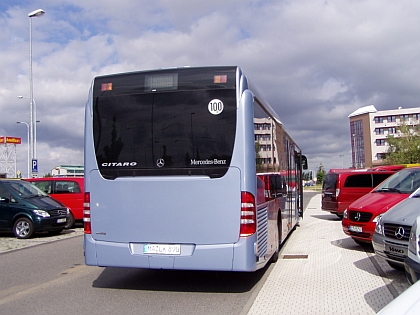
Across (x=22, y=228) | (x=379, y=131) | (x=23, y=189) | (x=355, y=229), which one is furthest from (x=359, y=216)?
(x=379, y=131)

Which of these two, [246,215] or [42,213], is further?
[42,213]

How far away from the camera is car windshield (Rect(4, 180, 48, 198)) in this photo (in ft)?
46.7

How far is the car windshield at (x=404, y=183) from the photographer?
Result: 994 centimetres

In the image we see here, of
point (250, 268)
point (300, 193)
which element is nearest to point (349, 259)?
point (250, 268)

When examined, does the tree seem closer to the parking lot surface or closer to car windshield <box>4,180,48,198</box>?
the parking lot surface

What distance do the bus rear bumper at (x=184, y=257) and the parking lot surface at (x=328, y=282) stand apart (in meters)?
→ 0.62

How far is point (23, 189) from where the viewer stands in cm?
1452

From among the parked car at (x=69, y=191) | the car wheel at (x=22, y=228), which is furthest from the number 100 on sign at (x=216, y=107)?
the parked car at (x=69, y=191)

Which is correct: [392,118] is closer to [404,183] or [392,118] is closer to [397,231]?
[404,183]

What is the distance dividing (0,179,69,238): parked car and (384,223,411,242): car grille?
405 inches

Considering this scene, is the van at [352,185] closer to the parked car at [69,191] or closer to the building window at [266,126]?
the building window at [266,126]

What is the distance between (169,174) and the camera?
652 centimetres

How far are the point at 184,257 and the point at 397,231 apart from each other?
10.2 ft

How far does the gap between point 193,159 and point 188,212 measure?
0.75 metres
